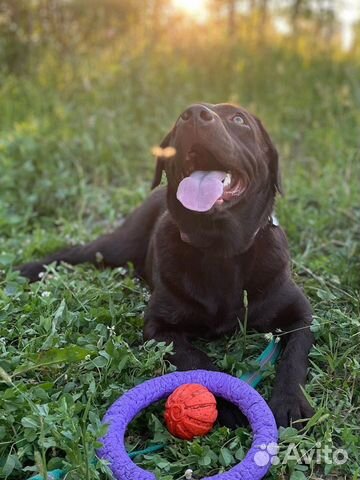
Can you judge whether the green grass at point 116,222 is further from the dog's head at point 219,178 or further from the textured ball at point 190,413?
the dog's head at point 219,178

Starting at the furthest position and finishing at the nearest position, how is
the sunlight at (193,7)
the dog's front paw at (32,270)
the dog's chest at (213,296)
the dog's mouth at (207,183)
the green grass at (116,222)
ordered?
1. the sunlight at (193,7)
2. the dog's front paw at (32,270)
3. the dog's chest at (213,296)
4. the dog's mouth at (207,183)
5. the green grass at (116,222)

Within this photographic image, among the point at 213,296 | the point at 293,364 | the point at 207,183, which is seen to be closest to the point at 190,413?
the point at 293,364

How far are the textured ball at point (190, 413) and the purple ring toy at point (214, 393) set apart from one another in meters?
0.07

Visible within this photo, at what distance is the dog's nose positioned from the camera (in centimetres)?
257

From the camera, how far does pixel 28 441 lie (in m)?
2.12

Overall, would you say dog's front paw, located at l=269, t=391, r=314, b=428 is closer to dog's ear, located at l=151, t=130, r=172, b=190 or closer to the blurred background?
dog's ear, located at l=151, t=130, r=172, b=190

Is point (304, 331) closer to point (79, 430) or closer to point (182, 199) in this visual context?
point (182, 199)

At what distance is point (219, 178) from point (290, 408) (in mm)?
975

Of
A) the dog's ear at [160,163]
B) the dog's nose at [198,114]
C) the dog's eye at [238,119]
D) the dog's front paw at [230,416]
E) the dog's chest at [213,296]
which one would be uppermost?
the dog's nose at [198,114]

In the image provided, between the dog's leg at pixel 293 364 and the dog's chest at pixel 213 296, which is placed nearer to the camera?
the dog's leg at pixel 293 364

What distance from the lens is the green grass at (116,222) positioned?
2193 mm

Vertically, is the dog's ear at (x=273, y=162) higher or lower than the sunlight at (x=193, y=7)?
higher

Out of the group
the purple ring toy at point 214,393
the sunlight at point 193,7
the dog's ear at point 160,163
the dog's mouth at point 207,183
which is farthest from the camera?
the sunlight at point 193,7

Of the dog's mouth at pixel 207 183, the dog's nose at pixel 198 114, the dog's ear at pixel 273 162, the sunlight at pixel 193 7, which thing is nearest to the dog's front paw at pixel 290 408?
the dog's mouth at pixel 207 183
